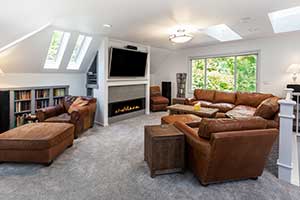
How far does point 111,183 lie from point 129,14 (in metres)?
2.89

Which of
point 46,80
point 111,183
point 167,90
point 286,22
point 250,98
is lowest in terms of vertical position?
point 111,183

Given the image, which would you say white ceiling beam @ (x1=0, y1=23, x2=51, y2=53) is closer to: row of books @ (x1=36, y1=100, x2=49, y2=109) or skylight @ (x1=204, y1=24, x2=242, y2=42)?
row of books @ (x1=36, y1=100, x2=49, y2=109)

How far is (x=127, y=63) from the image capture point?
6355mm

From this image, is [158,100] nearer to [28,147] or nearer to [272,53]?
[272,53]

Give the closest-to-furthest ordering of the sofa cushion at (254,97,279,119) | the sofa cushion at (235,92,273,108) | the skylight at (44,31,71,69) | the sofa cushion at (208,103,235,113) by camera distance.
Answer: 1. the sofa cushion at (254,97,279,119)
2. the skylight at (44,31,71,69)
3. the sofa cushion at (235,92,273,108)
4. the sofa cushion at (208,103,235,113)

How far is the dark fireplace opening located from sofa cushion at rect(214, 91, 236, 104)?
2569mm

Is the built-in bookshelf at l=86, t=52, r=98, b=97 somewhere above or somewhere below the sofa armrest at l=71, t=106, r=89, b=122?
above

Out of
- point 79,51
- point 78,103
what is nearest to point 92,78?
point 79,51

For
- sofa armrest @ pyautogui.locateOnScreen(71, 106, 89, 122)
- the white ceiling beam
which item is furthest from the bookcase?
sofa armrest @ pyautogui.locateOnScreen(71, 106, 89, 122)

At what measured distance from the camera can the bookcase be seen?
4.61 metres

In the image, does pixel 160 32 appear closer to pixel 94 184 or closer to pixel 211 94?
pixel 211 94

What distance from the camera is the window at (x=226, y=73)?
698 centimetres

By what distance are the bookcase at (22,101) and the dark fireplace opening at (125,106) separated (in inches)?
58.2

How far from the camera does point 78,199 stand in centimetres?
225
